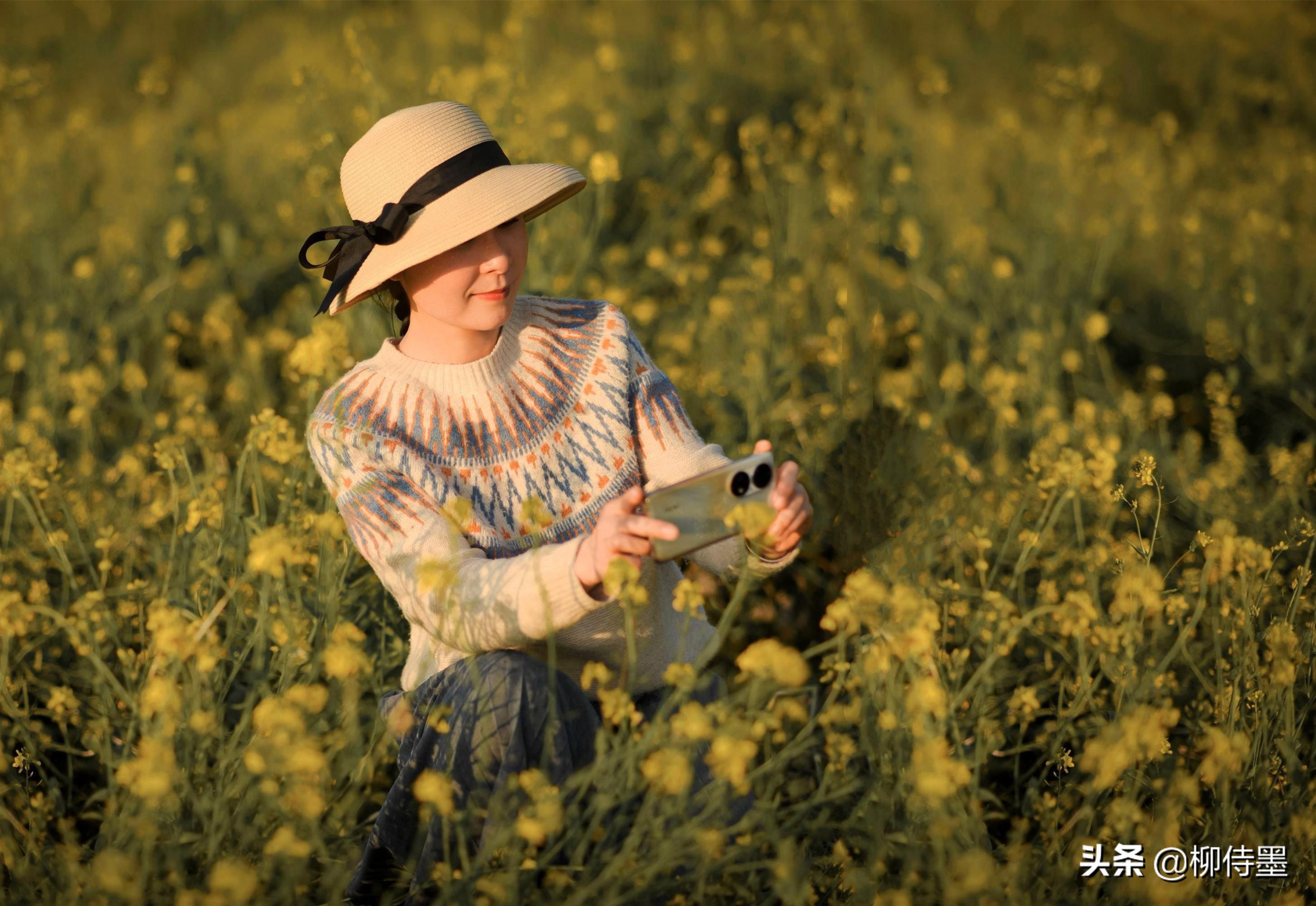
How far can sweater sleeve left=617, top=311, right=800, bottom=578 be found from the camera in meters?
2.00

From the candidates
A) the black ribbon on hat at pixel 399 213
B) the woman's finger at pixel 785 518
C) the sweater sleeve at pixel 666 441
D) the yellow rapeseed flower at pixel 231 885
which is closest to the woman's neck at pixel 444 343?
the black ribbon on hat at pixel 399 213

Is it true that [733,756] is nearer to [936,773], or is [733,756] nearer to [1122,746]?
[936,773]

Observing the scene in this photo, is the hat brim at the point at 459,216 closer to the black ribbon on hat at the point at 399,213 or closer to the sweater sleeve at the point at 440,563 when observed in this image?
the black ribbon on hat at the point at 399,213

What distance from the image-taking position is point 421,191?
183cm

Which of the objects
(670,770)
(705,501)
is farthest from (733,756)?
(705,501)

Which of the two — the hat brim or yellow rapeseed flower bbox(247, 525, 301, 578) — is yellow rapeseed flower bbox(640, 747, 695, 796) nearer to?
yellow rapeseed flower bbox(247, 525, 301, 578)

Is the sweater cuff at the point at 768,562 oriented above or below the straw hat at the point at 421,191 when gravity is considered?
below

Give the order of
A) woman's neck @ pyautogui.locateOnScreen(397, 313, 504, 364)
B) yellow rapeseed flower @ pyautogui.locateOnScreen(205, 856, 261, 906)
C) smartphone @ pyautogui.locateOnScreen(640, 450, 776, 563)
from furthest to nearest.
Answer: woman's neck @ pyautogui.locateOnScreen(397, 313, 504, 364) < smartphone @ pyautogui.locateOnScreen(640, 450, 776, 563) < yellow rapeseed flower @ pyautogui.locateOnScreen(205, 856, 261, 906)

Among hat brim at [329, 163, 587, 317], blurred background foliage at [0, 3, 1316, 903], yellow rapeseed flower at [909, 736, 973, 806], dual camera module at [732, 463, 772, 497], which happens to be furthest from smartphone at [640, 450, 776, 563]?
hat brim at [329, 163, 587, 317]

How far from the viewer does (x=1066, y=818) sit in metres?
2.05

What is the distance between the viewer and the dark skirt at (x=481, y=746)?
164cm

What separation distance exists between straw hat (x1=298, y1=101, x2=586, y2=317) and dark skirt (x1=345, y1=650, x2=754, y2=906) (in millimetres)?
590

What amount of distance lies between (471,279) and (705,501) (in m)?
0.50

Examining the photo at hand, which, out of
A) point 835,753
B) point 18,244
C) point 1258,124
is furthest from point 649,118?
point 835,753
